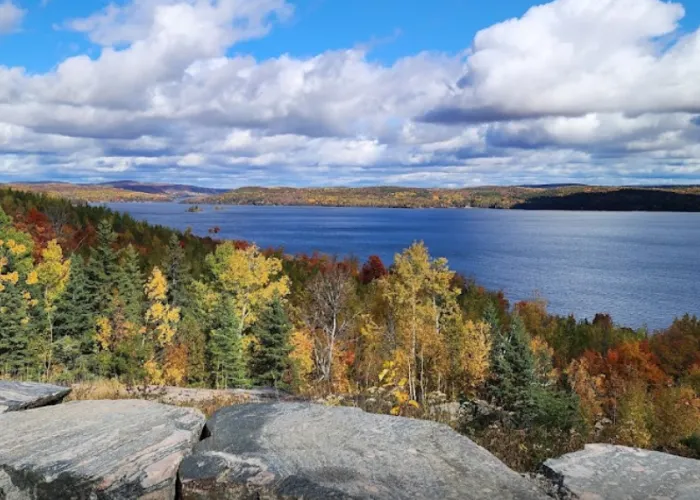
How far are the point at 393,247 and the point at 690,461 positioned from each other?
5200 inches

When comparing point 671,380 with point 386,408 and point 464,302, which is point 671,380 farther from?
point 386,408

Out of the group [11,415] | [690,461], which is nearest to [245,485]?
[11,415]

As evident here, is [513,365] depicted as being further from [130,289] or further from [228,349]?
[130,289]

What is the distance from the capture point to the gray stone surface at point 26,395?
231 inches

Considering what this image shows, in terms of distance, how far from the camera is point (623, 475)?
14.4 feet

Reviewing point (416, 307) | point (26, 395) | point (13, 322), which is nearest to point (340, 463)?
point (26, 395)

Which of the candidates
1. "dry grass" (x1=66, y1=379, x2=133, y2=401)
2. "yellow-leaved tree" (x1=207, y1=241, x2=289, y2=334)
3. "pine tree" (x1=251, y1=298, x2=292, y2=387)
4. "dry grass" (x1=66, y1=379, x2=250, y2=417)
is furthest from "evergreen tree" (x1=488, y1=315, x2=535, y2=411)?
"dry grass" (x1=66, y1=379, x2=133, y2=401)

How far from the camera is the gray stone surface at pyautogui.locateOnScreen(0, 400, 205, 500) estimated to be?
162 inches

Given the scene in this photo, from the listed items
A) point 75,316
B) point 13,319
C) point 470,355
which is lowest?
point 470,355

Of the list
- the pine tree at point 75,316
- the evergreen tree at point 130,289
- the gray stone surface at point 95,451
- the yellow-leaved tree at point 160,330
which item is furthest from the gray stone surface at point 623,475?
the evergreen tree at point 130,289

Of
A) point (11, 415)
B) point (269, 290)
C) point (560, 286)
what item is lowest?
point (560, 286)

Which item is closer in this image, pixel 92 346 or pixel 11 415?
pixel 11 415

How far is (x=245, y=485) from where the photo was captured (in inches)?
157

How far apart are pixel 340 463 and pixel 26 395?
13.5 feet
